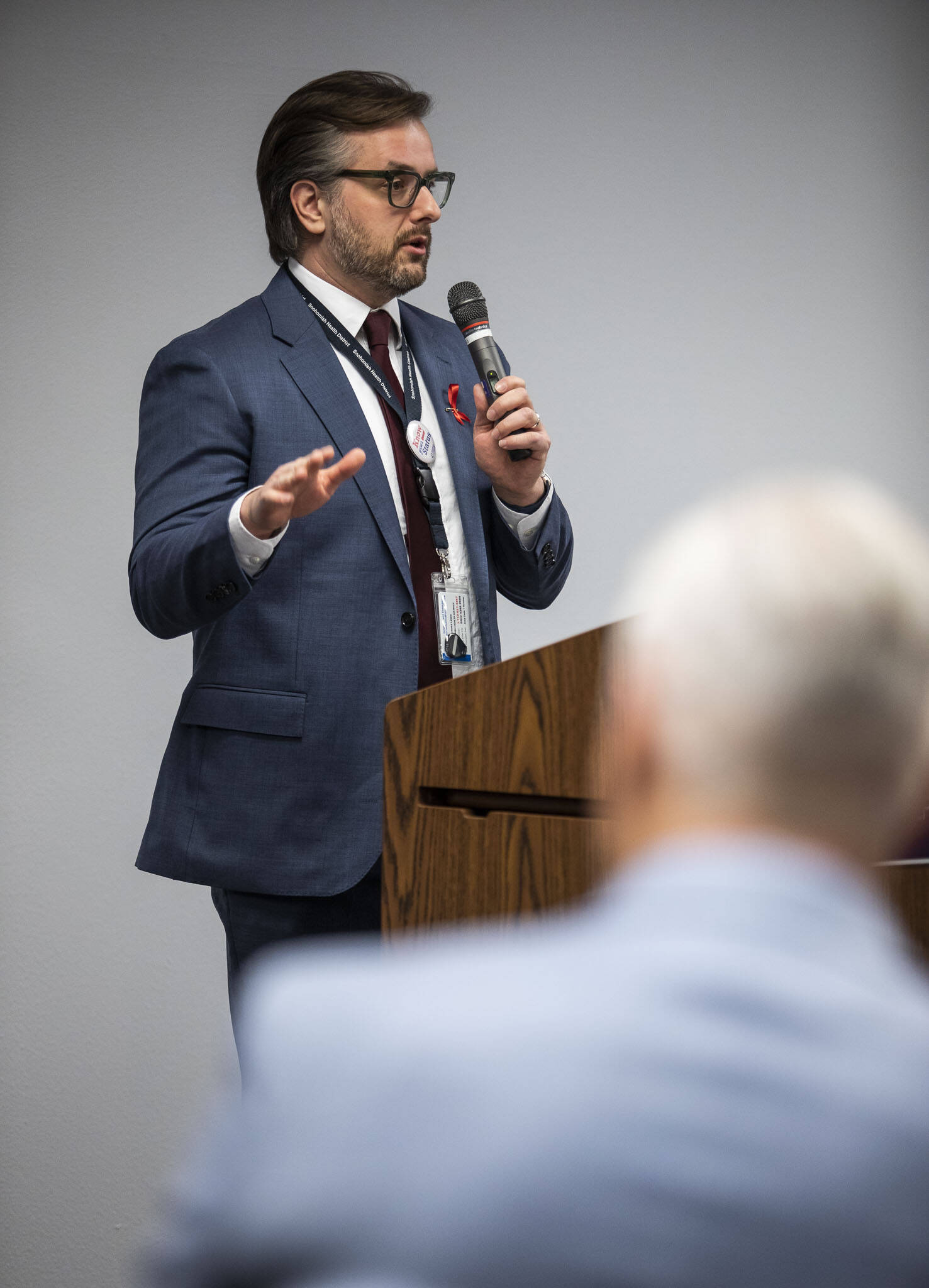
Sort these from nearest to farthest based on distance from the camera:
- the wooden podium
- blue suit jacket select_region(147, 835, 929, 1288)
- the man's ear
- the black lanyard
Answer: blue suit jacket select_region(147, 835, 929, 1288), the wooden podium, the black lanyard, the man's ear

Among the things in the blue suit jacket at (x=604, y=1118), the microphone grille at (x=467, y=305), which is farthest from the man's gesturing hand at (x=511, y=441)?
the blue suit jacket at (x=604, y=1118)

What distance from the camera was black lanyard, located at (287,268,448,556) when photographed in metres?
1.57

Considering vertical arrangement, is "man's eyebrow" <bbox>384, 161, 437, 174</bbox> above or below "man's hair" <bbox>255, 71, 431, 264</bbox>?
below

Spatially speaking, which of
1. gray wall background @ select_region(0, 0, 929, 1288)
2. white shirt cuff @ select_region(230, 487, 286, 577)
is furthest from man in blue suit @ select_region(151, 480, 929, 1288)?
gray wall background @ select_region(0, 0, 929, 1288)

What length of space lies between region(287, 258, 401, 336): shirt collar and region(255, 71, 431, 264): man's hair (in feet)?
0.20

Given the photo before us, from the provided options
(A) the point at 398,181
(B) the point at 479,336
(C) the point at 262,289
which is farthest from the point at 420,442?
(C) the point at 262,289

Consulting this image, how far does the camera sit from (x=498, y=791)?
1096 millimetres

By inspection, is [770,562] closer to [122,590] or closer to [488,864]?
[488,864]

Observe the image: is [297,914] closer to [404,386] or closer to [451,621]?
[451,621]

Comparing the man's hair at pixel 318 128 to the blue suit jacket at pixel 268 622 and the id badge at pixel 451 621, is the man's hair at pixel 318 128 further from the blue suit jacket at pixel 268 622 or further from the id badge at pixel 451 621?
the id badge at pixel 451 621

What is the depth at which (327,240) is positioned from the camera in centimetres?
168

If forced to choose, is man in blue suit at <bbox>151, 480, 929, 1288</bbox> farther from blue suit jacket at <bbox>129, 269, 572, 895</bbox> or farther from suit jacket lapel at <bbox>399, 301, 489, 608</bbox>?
suit jacket lapel at <bbox>399, 301, 489, 608</bbox>

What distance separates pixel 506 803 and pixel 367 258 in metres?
0.90

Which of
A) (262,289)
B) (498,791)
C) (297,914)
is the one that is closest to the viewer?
(498,791)
